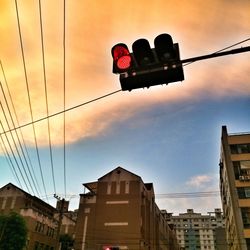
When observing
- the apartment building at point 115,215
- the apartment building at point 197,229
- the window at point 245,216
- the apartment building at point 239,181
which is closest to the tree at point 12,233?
the apartment building at point 115,215

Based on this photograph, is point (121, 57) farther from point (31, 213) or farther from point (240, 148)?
point (31, 213)

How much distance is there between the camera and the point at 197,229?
115875mm

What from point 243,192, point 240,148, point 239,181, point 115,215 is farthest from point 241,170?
point 115,215

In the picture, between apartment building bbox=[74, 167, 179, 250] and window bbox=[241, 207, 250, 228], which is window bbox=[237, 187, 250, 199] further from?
apartment building bbox=[74, 167, 179, 250]

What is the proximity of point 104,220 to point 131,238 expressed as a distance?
208 inches

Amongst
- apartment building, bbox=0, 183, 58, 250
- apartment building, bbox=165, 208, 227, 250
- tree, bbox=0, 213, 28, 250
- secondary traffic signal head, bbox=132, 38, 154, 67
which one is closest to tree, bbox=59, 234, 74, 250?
apartment building, bbox=0, 183, 58, 250

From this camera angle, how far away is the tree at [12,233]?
114 ft

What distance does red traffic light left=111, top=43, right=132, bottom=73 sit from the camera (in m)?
3.65

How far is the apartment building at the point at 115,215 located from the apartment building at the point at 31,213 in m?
7.19

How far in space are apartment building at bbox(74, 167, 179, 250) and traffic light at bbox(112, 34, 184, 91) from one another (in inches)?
1607

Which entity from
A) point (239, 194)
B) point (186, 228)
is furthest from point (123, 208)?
point (186, 228)

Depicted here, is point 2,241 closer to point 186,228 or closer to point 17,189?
point 17,189

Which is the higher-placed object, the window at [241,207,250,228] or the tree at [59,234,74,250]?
the window at [241,207,250,228]

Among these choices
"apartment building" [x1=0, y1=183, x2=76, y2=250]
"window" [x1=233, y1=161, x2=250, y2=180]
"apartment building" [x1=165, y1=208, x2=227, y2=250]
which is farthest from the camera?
"apartment building" [x1=165, y1=208, x2=227, y2=250]
